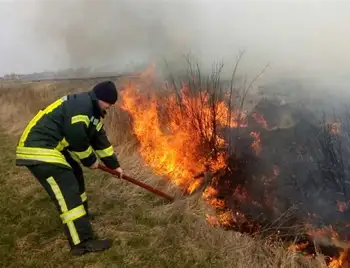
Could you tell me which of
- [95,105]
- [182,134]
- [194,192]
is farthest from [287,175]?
[95,105]

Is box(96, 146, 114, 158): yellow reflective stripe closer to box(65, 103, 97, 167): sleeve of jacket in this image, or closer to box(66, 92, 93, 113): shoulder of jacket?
box(65, 103, 97, 167): sleeve of jacket

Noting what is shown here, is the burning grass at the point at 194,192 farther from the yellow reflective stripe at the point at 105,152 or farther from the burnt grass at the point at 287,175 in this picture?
the yellow reflective stripe at the point at 105,152

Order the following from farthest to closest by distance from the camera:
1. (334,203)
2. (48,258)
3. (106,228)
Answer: (334,203), (106,228), (48,258)

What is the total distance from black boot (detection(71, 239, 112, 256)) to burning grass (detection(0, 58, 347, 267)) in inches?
4.7

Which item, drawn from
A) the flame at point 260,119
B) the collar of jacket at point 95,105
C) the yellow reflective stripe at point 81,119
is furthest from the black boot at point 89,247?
the flame at point 260,119

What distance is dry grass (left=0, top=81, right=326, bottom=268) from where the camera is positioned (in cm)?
446

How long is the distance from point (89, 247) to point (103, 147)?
1.30m

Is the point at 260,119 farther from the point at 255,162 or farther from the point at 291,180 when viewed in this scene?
the point at 291,180

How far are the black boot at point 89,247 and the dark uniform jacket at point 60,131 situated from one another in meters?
1.05

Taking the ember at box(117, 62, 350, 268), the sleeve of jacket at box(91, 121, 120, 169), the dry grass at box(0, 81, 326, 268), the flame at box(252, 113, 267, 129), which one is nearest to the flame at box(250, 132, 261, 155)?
the ember at box(117, 62, 350, 268)

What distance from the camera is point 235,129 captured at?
807 centimetres

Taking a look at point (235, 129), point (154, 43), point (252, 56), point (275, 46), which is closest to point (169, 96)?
point (235, 129)

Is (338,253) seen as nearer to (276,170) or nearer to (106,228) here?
(276,170)

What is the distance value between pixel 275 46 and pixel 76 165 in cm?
923
